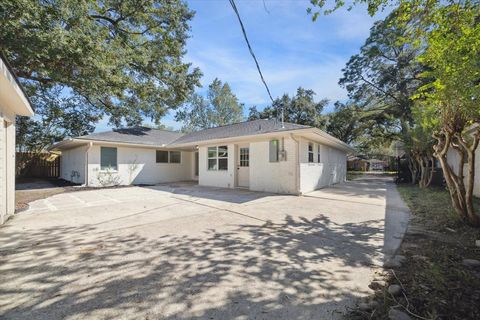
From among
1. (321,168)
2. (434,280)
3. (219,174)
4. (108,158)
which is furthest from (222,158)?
(434,280)

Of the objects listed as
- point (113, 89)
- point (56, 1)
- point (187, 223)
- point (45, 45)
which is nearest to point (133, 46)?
point (113, 89)

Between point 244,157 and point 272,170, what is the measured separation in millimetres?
1917

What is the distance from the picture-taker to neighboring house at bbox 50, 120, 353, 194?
934cm

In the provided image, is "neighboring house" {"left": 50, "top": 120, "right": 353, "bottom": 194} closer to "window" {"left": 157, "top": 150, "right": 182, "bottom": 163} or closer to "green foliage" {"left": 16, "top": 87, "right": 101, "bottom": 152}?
"window" {"left": 157, "top": 150, "right": 182, "bottom": 163}

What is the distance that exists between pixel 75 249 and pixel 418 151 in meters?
14.7

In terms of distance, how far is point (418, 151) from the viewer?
11867 mm

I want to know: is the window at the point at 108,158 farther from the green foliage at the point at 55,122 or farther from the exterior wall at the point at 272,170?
the exterior wall at the point at 272,170

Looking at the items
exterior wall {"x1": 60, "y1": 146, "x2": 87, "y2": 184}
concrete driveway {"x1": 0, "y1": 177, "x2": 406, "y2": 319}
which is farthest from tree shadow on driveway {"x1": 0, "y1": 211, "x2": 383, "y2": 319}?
exterior wall {"x1": 60, "y1": 146, "x2": 87, "y2": 184}

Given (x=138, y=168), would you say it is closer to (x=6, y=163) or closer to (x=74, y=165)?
(x=74, y=165)

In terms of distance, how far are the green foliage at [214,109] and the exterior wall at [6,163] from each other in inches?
1061

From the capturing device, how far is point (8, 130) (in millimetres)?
5137

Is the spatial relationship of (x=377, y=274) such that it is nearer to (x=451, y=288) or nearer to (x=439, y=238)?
(x=451, y=288)

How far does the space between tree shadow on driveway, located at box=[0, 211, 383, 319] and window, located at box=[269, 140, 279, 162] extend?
5574 mm

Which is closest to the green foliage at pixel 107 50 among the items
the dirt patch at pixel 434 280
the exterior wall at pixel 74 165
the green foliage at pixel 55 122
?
the green foliage at pixel 55 122
